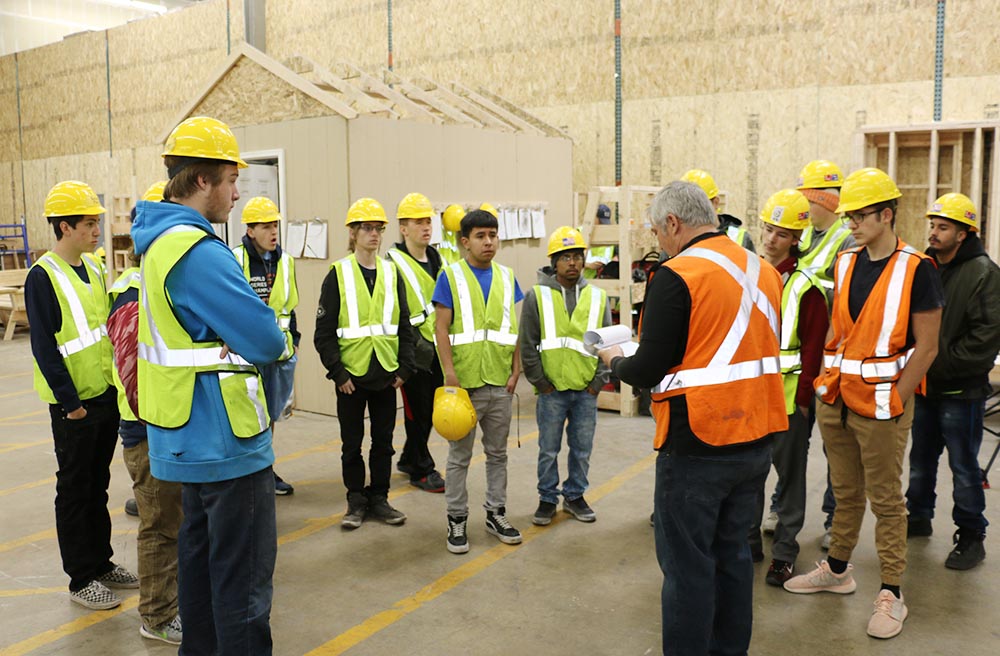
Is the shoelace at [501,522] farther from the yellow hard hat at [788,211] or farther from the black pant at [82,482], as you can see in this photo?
the yellow hard hat at [788,211]

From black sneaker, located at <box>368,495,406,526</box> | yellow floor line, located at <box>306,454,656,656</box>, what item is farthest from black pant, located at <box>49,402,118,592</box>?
black sneaker, located at <box>368,495,406,526</box>

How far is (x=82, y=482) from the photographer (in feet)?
13.5

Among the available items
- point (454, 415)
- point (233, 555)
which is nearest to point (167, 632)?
point (233, 555)

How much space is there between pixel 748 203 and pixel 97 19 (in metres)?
17.9

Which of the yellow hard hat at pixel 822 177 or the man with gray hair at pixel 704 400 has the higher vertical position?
the yellow hard hat at pixel 822 177

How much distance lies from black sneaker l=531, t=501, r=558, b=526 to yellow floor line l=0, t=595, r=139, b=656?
238cm

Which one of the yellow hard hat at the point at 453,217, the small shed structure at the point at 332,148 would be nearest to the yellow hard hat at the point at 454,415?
the yellow hard hat at the point at 453,217

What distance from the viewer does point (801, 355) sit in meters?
4.27

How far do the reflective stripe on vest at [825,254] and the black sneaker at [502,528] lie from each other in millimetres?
2283

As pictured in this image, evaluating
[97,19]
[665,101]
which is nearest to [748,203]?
[665,101]

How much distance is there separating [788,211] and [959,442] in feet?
5.46

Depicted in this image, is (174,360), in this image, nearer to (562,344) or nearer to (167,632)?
(167,632)

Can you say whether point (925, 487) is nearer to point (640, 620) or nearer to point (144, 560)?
point (640, 620)

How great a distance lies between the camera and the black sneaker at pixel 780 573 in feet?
14.2
